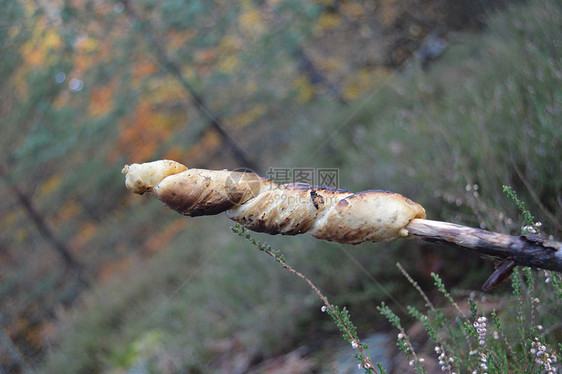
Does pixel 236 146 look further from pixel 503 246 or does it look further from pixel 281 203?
pixel 503 246

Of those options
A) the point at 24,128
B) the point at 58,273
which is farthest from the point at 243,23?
the point at 58,273

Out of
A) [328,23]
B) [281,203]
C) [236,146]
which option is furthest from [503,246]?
[328,23]

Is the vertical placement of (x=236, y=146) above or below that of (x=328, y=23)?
below

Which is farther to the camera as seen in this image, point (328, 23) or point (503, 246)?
point (328, 23)

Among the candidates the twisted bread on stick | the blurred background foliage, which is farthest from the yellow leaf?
the twisted bread on stick

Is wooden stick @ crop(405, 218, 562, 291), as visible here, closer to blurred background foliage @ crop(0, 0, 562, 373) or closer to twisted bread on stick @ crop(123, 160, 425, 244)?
twisted bread on stick @ crop(123, 160, 425, 244)

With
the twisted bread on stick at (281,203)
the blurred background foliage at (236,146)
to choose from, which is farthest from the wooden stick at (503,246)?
the blurred background foliage at (236,146)
